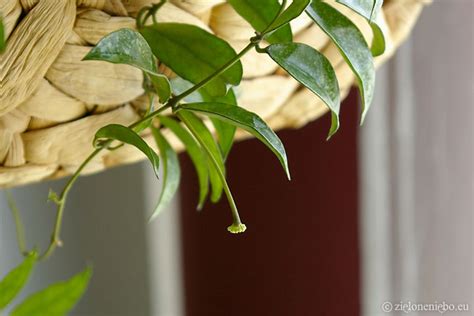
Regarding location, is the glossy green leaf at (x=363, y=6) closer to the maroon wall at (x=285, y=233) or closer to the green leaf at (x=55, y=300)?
the green leaf at (x=55, y=300)

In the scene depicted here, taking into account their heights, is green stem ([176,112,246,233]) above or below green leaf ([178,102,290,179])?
below

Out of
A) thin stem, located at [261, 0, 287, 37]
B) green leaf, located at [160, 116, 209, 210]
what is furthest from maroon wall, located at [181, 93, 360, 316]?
thin stem, located at [261, 0, 287, 37]

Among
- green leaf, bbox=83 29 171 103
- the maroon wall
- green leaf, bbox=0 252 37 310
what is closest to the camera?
green leaf, bbox=83 29 171 103

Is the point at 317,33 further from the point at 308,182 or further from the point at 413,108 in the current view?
the point at 308,182

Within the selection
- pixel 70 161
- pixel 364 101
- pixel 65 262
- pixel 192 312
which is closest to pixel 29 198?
pixel 65 262

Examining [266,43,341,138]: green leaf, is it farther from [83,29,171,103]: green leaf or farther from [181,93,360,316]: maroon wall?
[181,93,360,316]: maroon wall
